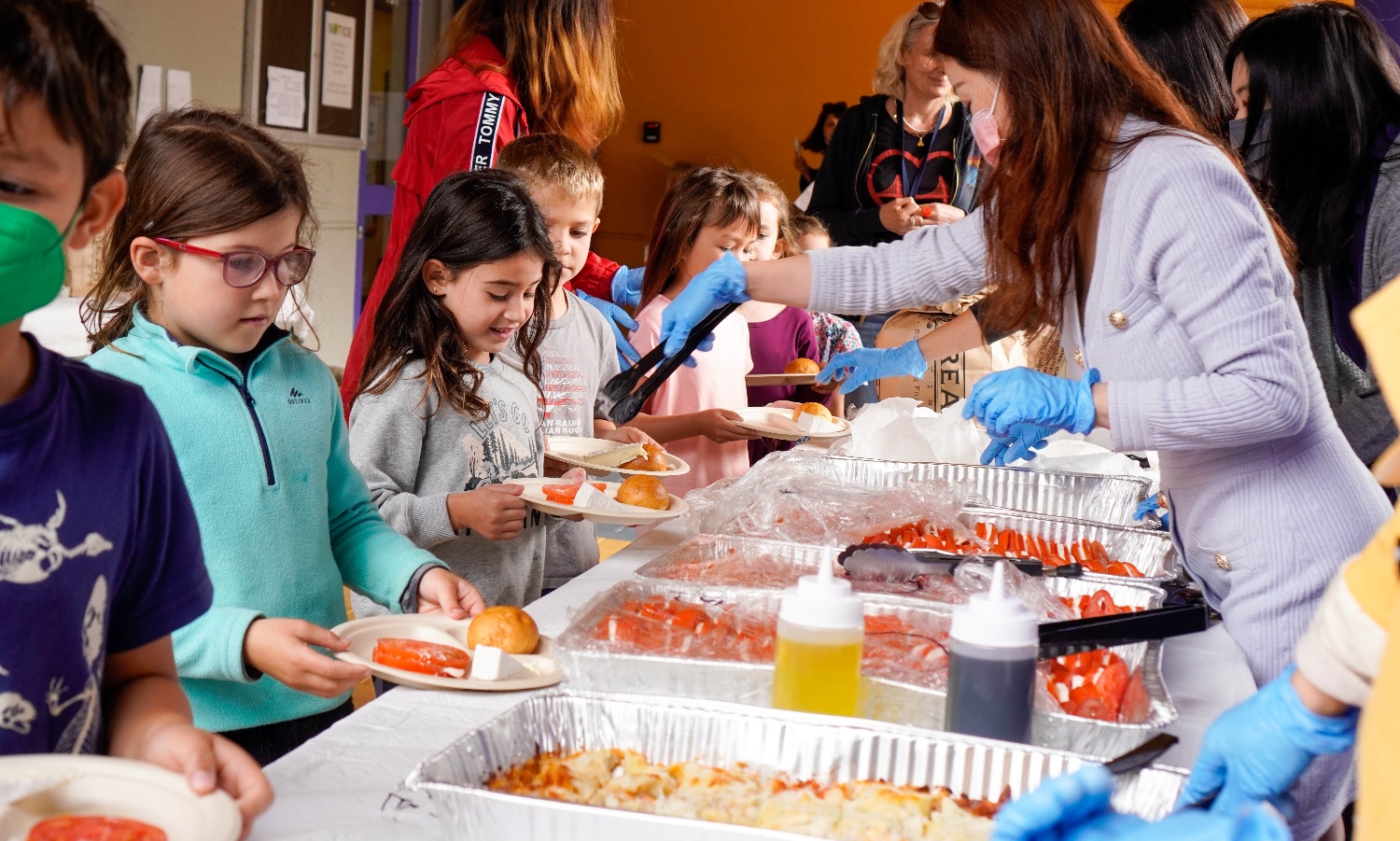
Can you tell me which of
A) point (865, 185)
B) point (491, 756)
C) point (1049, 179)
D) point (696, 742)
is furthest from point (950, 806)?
point (865, 185)

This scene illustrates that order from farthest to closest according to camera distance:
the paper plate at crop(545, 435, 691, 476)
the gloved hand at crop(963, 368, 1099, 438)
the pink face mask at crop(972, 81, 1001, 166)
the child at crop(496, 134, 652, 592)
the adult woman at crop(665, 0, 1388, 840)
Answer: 1. the child at crop(496, 134, 652, 592)
2. the paper plate at crop(545, 435, 691, 476)
3. the pink face mask at crop(972, 81, 1001, 166)
4. the gloved hand at crop(963, 368, 1099, 438)
5. the adult woman at crop(665, 0, 1388, 840)

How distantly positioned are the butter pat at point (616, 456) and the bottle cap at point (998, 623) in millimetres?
1306

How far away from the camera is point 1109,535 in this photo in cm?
197

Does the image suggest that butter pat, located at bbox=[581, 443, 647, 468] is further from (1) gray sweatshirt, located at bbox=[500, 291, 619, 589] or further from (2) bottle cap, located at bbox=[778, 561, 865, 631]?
(2) bottle cap, located at bbox=[778, 561, 865, 631]

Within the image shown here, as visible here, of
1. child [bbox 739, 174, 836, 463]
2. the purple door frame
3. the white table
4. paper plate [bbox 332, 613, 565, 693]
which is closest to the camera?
the white table

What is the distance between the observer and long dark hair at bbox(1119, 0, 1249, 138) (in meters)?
2.38

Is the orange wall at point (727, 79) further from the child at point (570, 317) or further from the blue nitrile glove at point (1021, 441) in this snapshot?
the blue nitrile glove at point (1021, 441)

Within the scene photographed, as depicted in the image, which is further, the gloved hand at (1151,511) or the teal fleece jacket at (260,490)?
the gloved hand at (1151,511)

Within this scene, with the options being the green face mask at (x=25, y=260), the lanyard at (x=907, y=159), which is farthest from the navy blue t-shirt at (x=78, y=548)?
the lanyard at (x=907, y=159)

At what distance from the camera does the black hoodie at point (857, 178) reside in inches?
167

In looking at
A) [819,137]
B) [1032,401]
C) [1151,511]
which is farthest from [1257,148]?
[819,137]

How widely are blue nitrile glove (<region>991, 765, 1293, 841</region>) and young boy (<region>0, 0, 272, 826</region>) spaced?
1.71ft

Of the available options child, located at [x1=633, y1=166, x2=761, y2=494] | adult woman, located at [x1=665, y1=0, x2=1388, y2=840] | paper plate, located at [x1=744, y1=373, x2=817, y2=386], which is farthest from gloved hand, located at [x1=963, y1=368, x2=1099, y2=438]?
paper plate, located at [x1=744, y1=373, x2=817, y2=386]

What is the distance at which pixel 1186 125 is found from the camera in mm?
1564
